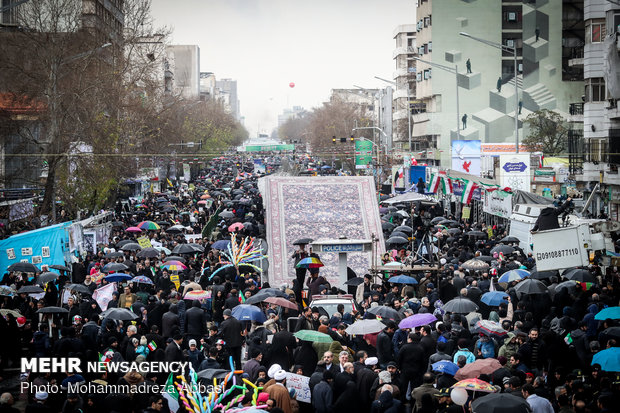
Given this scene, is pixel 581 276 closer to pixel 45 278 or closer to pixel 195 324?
pixel 195 324

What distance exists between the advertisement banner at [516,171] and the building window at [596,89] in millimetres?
4255

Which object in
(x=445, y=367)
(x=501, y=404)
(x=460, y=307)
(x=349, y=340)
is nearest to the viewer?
(x=501, y=404)

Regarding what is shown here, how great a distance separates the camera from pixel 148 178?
5994 centimetres

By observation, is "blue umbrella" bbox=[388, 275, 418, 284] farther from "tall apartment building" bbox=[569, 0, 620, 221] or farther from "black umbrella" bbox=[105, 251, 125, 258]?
"tall apartment building" bbox=[569, 0, 620, 221]

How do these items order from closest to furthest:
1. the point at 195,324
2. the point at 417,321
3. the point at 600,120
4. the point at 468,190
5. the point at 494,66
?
the point at 417,321
the point at 195,324
the point at 468,190
the point at 600,120
the point at 494,66

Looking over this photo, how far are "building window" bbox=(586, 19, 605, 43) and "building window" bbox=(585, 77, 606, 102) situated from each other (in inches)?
67.6

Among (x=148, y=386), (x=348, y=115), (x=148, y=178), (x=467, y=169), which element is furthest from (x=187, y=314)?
(x=348, y=115)

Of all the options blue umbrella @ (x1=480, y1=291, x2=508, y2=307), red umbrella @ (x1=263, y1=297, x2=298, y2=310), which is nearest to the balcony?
blue umbrella @ (x1=480, y1=291, x2=508, y2=307)

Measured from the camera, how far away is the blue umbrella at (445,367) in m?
10.8

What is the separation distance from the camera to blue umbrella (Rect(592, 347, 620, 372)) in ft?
34.2

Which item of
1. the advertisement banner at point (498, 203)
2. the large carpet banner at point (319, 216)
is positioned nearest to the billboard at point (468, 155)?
the advertisement banner at point (498, 203)

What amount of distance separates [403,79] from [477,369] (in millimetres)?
96905

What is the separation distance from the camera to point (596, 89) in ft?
120

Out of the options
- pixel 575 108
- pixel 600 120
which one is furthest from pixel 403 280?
pixel 575 108
